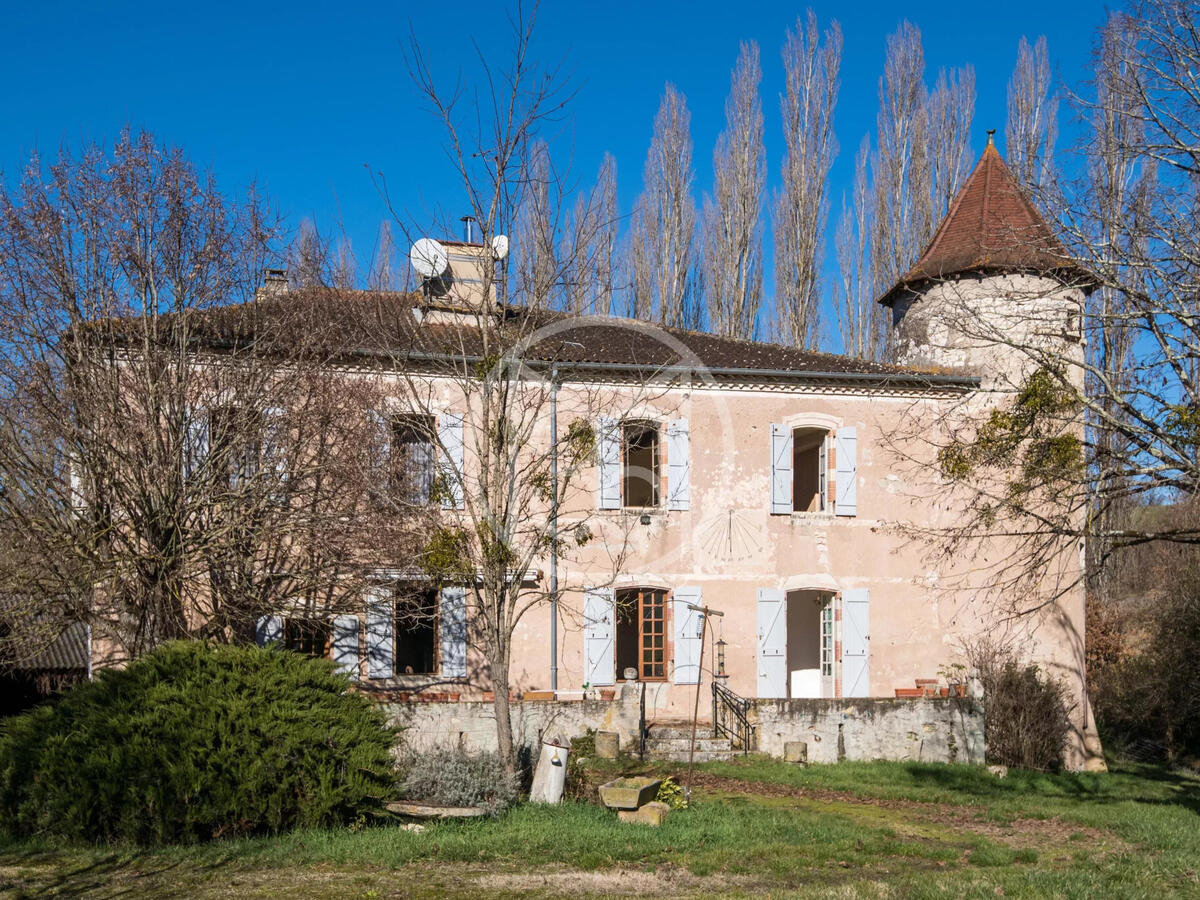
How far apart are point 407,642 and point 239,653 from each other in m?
8.59

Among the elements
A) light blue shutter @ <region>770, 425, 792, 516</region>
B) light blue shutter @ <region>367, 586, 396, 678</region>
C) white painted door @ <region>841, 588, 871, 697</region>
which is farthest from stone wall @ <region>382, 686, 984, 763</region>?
light blue shutter @ <region>770, 425, 792, 516</region>

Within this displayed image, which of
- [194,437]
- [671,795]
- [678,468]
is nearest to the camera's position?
[671,795]

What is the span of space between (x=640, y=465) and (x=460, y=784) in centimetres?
996

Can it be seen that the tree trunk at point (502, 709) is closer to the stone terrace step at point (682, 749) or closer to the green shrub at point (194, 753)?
the green shrub at point (194, 753)

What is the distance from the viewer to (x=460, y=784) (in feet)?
32.8

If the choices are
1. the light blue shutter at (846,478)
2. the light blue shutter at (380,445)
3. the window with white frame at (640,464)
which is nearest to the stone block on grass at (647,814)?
the light blue shutter at (380,445)

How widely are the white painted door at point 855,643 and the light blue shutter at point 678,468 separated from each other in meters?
3.04

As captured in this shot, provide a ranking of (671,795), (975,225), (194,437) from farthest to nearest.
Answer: (975,225)
(194,437)
(671,795)

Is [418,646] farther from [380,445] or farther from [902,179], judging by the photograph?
[902,179]

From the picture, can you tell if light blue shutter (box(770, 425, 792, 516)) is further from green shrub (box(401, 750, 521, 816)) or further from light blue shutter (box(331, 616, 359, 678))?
green shrub (box(401, 750, 521, 816))

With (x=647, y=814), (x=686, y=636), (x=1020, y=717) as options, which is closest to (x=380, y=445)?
(x=686, y=636)

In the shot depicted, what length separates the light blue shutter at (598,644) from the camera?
16.5 metres

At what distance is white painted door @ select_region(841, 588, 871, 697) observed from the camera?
17500 mm

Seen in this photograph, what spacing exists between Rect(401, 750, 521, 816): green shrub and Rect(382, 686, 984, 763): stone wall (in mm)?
2807
